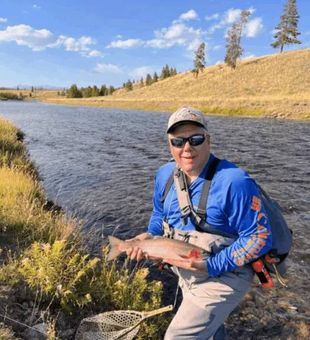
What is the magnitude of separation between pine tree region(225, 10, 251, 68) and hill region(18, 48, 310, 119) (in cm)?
225

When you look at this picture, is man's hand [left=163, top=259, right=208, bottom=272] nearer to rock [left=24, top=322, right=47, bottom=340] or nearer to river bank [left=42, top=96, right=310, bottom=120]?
rock [left=24, top=322, right=47, bottom=340]

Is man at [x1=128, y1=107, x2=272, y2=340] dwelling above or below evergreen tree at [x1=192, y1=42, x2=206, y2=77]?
below

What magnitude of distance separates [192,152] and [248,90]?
251ft

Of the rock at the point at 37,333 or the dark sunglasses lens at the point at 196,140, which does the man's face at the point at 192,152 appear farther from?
the rock at the point at 37,333

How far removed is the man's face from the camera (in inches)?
160

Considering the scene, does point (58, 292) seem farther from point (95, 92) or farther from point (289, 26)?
point (95, 92)

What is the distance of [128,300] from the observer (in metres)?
5.41

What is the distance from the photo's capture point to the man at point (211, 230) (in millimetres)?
3760

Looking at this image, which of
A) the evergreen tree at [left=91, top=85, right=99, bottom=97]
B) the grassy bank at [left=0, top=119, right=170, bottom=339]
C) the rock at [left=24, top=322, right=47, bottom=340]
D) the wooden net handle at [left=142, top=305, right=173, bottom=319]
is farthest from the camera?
the evergreen tree at [left=91, top=85, right=99, bottom=97]

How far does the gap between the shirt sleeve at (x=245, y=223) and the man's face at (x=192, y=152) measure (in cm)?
47

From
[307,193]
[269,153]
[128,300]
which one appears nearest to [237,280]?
[128,300]

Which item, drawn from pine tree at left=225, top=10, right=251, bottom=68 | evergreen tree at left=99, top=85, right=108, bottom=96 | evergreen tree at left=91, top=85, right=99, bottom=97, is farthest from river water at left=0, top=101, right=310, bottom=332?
evergreen tree at left=99, top=85, right=108, bottom=96

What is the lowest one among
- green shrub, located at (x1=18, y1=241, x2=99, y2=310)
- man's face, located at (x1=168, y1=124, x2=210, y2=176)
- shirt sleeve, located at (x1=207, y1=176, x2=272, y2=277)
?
green shrub, located at (x1=18, y1=241, x2=99, y2=310)

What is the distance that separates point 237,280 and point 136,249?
1.07 metres
